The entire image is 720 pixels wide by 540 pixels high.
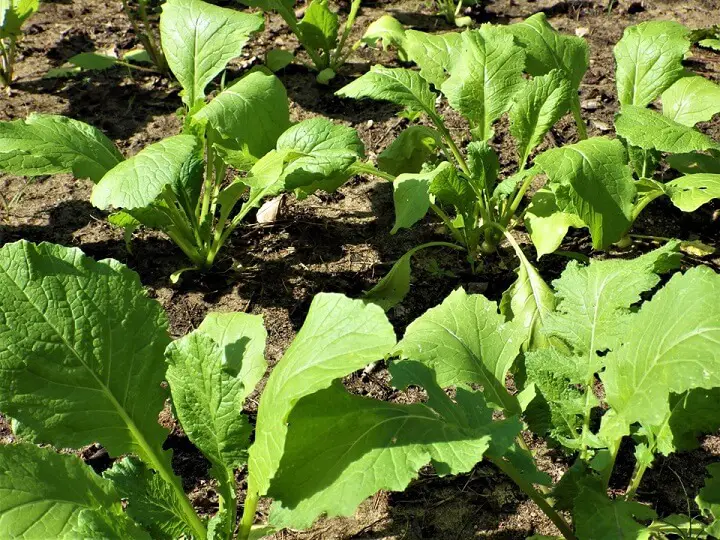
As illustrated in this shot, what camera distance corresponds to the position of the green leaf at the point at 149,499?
1.72m

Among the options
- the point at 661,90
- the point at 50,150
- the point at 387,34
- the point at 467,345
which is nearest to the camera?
the point at 467,345

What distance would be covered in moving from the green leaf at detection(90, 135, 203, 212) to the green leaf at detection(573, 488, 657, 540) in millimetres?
1355

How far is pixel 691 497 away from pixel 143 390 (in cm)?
151

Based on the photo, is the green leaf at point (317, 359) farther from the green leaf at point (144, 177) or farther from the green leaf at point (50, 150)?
the green leaf at point (50, 150)

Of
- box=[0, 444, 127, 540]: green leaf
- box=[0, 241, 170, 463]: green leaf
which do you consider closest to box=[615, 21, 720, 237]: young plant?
box=[0, 241, 170, 463]: green leaf

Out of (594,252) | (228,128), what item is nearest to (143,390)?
(228,128)

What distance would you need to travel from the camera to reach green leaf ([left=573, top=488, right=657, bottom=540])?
164 centimetres

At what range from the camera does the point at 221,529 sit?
178 cm

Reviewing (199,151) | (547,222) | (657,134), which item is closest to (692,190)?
(657,134)

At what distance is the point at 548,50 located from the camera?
2.90m

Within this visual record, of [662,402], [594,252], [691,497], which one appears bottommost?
Answer: [691,497]

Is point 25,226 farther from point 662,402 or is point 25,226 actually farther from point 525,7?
point 525,7

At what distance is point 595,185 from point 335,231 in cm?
105

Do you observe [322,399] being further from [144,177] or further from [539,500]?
[144,177]
